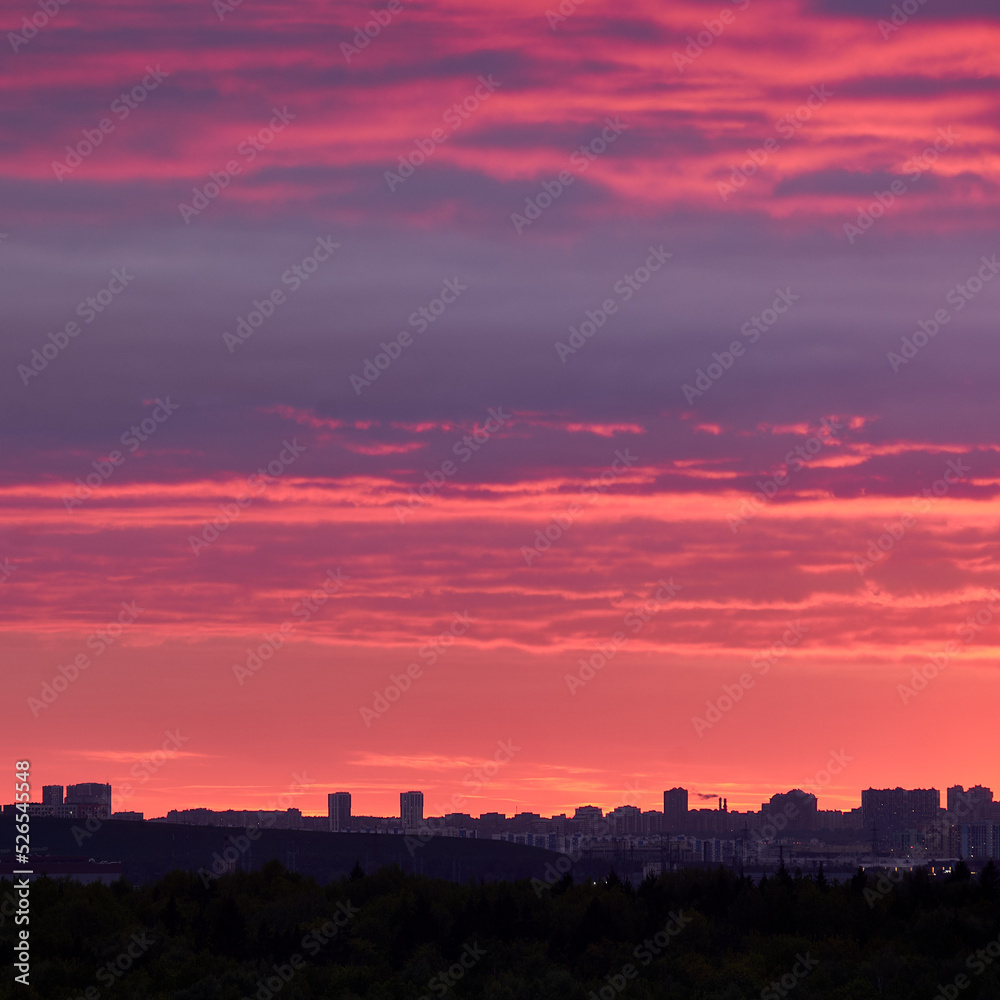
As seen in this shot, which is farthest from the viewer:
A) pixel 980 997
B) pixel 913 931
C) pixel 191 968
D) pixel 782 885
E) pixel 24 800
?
pixel 782 885

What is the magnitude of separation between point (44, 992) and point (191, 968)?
6982 millimetres

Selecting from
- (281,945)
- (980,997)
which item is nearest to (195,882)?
(281,945)

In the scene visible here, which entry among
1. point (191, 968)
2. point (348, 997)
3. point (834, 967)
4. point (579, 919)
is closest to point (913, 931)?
point (834, 967)

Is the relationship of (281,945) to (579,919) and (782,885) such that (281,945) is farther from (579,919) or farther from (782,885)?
A: (782,885)

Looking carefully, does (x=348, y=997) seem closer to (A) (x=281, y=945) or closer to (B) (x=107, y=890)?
(A) (x=281, y=945)

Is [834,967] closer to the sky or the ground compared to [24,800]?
closer to the ground

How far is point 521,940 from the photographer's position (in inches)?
3418

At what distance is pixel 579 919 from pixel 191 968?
2037cm

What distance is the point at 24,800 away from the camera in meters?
67.5

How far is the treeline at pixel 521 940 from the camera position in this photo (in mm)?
79188

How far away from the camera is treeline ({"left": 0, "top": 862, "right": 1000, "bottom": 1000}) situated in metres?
79.2

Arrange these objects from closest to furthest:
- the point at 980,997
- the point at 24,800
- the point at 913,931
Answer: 1. the point at 24,800
2. the point at 980,997
3. the point at 913,931

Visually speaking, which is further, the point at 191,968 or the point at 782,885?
the point at 782,885

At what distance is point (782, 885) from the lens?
95.9m
